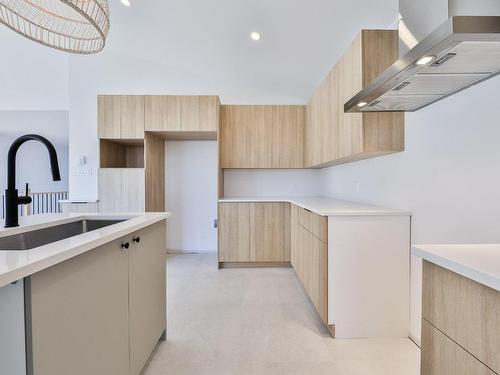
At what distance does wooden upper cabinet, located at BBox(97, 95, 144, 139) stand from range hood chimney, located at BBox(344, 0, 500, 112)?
119 inches

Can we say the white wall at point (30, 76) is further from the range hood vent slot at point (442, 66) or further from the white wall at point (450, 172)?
the white wall at point (450, 172)

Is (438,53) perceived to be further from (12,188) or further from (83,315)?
(12,188)

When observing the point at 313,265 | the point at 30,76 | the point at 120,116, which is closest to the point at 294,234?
the point at 313,265

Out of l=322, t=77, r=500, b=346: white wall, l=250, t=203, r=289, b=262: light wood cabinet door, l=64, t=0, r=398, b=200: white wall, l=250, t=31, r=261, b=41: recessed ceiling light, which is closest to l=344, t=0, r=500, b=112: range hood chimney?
l=322, t=77, r=500, b=346: white wall

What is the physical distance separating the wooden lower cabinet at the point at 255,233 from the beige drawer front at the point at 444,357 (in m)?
2.75

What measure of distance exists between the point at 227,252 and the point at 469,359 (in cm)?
314

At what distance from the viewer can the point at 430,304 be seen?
1001mm

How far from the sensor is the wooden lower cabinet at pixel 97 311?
0.84 metres

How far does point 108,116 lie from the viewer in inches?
150

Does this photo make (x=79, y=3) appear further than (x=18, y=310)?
Yes

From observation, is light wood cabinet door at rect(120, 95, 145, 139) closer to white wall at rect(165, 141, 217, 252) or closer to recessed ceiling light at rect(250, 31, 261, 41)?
white wall at rect(165, 141, 217, 252)

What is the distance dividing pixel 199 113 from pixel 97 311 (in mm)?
3079

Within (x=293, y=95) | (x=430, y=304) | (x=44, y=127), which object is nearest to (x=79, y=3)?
(x=430, y=304)

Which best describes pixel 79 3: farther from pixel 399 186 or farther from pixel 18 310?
pixel 399 186
